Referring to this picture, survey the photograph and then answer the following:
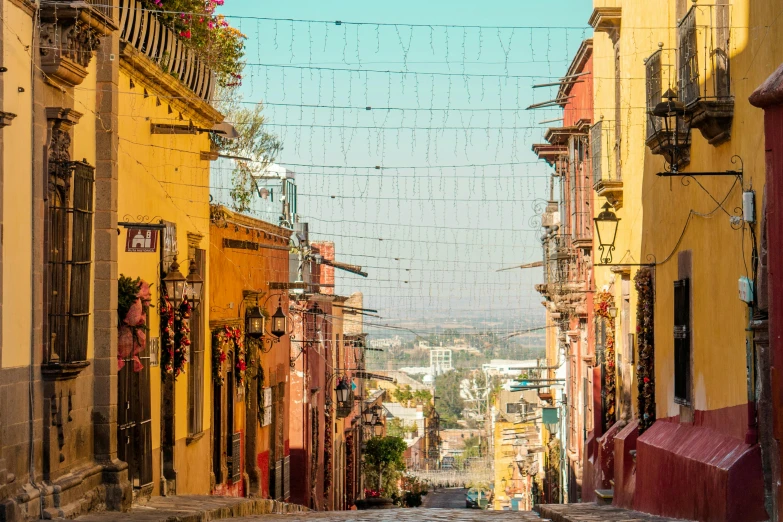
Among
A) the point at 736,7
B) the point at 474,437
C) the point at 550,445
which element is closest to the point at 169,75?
the point at 736,7

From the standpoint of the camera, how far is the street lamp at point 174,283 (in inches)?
655

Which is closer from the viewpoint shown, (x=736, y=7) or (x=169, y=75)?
(x=736, y=7)

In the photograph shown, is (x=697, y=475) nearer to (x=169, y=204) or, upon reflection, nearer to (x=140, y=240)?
(x=140, y=240)

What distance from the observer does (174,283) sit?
1670 cm

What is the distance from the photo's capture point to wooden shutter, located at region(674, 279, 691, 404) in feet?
43.7

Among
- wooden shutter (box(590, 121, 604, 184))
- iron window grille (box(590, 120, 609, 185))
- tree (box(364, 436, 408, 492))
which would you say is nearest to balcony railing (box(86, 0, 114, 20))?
iron window grille (box(590, 120, 609, 185))

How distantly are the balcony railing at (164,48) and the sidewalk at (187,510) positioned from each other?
5.38 meters

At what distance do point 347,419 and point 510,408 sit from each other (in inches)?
1522

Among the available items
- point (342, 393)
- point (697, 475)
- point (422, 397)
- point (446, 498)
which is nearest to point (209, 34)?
point (697, 475)

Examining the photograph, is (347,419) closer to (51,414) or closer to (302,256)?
(302,256)

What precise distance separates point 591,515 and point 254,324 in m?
9.89

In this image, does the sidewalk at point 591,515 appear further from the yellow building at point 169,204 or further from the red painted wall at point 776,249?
the yellow building at point 169,204

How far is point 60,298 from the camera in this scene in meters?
12.0

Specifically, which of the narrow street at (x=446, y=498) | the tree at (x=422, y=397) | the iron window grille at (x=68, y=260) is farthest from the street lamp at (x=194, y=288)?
the tree at (x=422, y=397)
